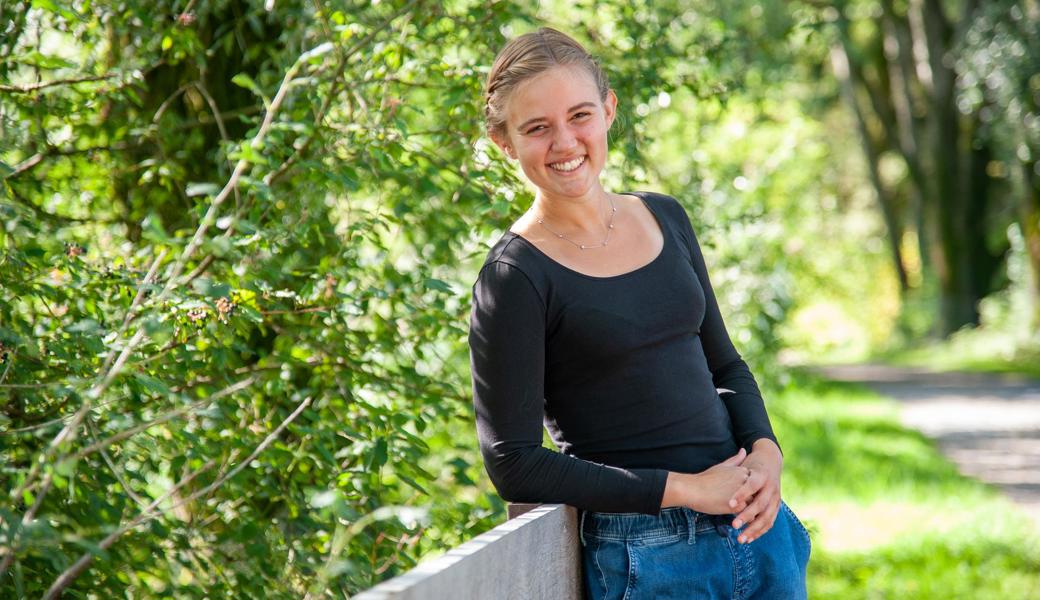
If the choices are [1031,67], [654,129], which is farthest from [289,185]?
[1031,67]

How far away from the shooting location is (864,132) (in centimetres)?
2480

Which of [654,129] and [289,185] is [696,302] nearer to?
[289,185]

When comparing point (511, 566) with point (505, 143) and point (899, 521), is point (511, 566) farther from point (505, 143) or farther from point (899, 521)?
point (899, 521)

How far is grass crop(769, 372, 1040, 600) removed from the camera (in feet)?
20.9

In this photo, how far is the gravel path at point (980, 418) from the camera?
9.90m

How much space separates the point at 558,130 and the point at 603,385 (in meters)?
0.52

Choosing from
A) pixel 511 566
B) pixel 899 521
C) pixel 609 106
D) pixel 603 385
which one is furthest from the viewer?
pixel 899 521

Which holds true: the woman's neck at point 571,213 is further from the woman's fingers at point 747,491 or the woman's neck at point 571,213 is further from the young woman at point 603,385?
the woman's fingers at point 747,491

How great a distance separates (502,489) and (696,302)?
0.56 metres

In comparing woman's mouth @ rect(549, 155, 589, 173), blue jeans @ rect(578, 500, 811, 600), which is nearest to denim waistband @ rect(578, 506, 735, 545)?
blue jeans @ rect(578, 500, 811, 600)

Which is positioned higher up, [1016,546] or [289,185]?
[289,185]

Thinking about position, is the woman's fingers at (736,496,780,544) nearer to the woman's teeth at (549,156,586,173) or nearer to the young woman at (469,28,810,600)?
the young woman at (469,28,810,600)

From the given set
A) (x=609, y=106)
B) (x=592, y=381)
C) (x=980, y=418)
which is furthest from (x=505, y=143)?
(x=980, y=418)

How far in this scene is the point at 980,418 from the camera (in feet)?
43.9
